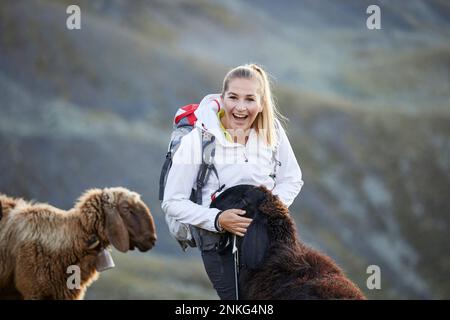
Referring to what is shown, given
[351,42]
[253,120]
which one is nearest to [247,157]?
[253,120]

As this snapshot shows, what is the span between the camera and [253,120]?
5539 millimetres

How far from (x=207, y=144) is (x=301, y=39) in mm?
31351

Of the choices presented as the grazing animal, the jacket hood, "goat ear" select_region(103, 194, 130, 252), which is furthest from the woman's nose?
"goat ear" select_region(103, 194, 130, 252)

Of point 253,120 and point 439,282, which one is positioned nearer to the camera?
point 253,120

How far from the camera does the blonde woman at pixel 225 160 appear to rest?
Answer: 209 inches

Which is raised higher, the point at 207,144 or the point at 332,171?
the point at 332,171

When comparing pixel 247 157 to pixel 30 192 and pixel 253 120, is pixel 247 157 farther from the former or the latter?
pixel 30 192

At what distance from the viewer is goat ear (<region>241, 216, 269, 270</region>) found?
509 centimetres

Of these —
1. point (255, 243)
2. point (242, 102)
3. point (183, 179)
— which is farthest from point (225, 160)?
point (255, 243)

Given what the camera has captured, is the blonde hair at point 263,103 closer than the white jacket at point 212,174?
No

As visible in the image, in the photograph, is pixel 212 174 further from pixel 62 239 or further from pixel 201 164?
pixel 62 239

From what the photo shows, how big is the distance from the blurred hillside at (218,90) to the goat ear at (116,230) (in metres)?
10.6

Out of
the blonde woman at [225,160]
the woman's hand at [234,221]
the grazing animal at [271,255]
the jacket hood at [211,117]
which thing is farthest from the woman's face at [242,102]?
the woman's hand at [234,221]

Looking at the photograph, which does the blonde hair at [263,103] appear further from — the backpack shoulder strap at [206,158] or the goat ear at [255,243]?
the goat ear at [255,243]
